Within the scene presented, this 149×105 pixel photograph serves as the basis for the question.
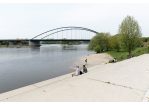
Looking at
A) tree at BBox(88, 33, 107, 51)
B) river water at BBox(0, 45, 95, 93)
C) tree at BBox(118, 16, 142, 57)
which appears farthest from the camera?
tree at BBox(88, 33, 107, 51)

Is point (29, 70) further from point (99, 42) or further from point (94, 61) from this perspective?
point (99, 42)

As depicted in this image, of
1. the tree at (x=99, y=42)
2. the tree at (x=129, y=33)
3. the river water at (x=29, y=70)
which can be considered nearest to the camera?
the river water at (x=29, y=70)

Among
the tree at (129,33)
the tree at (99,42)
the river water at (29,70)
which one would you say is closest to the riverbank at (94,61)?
the river water at (29,70)

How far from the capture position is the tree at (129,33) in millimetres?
20859

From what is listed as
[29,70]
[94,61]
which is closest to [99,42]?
[94,61]

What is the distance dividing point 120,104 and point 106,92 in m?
1.06

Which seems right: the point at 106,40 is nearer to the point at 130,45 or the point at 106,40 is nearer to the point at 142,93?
the point at 130,45

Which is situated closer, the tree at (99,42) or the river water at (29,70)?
the river water at (29,70)

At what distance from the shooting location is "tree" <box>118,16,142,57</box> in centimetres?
2086

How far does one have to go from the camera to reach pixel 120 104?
12.9 ft

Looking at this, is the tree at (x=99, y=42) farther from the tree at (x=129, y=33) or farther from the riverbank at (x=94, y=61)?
the tree at (x=129, y=33)

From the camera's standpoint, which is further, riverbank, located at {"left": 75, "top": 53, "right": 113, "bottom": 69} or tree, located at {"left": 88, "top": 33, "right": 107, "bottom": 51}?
tree, located at {"left": 88, "top": 33, "right": 107, "bottom": 51}

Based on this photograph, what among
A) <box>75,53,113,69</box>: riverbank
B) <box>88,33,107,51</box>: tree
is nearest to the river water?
<box>75,53,113,69</box>: riverbank

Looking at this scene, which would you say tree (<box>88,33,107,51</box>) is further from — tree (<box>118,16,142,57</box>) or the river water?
tree (<box>118,16,142,57</box>)
